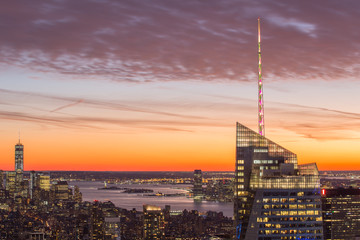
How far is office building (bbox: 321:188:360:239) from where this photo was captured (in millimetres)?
181250

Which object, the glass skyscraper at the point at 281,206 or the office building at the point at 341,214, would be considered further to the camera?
the office building at the point at 341,214

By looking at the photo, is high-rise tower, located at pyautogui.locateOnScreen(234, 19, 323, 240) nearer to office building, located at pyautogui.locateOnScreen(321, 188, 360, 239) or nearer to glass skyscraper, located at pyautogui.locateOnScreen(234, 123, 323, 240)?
glass skyscraper, located at pyautogui.locateOnScreen(234, 123, 323, 240)

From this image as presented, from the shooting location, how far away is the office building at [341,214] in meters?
181

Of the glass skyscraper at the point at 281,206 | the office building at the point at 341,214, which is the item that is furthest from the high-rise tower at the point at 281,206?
the office building at the point at 341,214

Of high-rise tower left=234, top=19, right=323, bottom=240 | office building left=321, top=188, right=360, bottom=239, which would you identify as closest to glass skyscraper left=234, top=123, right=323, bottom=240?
high-rise tower left=234, top=19, right=323, bottom=240

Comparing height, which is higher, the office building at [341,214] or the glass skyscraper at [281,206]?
the glass skyscraper at [281,206]

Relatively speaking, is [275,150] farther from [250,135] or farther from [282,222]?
[282,222]

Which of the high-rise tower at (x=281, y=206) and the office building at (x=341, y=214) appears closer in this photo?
the high-rise tower at (x=281, y=206)

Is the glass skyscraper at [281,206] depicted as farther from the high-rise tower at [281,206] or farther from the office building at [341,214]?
the office building at [341,214]

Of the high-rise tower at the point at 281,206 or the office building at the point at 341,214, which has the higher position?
the high-rise tower at the point at 281,206

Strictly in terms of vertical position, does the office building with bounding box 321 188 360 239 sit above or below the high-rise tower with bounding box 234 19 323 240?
below

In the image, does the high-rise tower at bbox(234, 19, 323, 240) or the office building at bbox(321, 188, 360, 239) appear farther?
the office building at bbox(321, 188, 360, 239)

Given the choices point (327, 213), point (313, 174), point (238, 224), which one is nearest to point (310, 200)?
point (313, 174)

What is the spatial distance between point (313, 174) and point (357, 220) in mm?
124020
